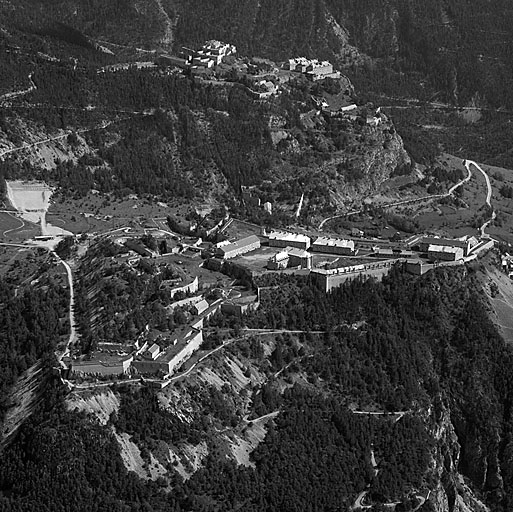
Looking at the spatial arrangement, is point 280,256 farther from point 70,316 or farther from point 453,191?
point 453,191

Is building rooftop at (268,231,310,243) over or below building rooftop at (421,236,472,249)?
over

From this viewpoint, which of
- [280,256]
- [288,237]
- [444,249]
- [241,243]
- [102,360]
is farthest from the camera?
[288,237]

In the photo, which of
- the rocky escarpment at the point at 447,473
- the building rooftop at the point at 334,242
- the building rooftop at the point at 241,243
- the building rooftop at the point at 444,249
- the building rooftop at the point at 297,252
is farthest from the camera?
the building rooftop at the point at 334,242

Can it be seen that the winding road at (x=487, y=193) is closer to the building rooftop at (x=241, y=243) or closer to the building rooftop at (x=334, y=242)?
the building rooftop at (x=334, y=242)

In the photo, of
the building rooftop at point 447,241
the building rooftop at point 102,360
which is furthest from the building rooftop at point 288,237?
the building rooftop at point 102,360

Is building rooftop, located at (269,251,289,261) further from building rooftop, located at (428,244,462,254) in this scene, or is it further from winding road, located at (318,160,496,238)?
winding road, located at (318,160,496,238)

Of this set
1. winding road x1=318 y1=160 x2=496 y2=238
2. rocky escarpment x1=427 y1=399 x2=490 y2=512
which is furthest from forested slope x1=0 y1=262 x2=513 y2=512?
winding road x1=318 y1=160 x2=496 y2=238

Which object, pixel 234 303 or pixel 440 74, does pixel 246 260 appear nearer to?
pixel 234 303

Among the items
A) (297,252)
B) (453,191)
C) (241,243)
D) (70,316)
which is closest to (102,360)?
(70,316)

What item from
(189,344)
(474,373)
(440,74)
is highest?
(189,344)

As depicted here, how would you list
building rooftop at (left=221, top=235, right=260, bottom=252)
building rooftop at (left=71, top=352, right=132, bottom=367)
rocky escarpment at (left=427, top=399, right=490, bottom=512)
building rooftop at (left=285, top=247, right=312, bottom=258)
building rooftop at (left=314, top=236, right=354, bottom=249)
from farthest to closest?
building rooftop at (left=314, top=236, right=354, bottom=249)
building rooftop at (left=221, top=235, right=260, bottom=252)
building rooftop at (left=285, top=247, right=312, bottom=258)
rocky escarpment at (left=427, top=399, right=490, bottom=512)
building rooftop at (left=71, top=352, right=132, bottom=367)

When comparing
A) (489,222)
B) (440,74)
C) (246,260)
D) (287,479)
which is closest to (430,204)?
(489,222)
